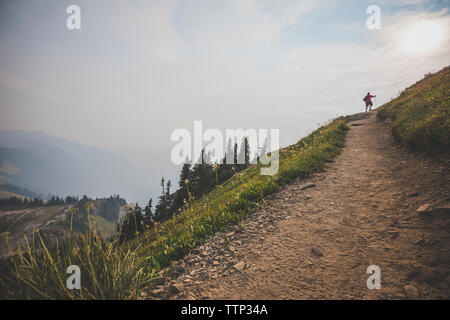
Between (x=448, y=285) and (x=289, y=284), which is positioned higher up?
(x=448, y=285)

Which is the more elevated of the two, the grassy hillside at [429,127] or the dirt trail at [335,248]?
the grassy hillside at [429,127]

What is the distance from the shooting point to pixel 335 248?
12.5 feet

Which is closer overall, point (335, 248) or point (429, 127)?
point (335, 248)

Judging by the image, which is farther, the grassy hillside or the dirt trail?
the grassy hillside

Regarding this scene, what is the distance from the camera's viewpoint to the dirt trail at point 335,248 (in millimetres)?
2977

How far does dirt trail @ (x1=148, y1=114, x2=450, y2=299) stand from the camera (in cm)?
298

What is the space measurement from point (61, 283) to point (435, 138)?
10386 mm

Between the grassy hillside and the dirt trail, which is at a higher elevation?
the grassy hillside

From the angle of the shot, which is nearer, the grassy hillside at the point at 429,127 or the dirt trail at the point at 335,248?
the dirt trail at the point at 335,248

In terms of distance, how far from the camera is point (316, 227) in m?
4.57

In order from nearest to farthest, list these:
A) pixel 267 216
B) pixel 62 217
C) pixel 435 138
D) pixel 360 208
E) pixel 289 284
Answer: pixel 289 284 → pixel 360 208 → pixel 267 216 → pixel 435 138 → pixel 62 217

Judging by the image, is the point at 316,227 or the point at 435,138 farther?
the point at 435,138

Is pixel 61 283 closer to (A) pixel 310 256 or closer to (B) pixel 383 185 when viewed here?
(A) pixel 310 256
